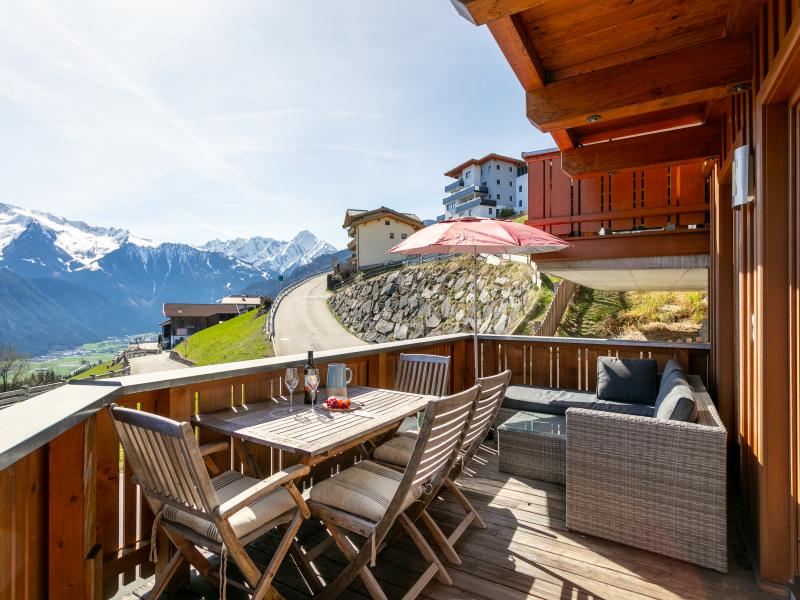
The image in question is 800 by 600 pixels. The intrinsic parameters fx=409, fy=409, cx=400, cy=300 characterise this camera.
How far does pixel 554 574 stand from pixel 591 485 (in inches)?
25.6

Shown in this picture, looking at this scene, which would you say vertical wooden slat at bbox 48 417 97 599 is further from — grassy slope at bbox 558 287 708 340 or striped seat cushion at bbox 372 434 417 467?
grassy slope at bbox 558 287 708 340

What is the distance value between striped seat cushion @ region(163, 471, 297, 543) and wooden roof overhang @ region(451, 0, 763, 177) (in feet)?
8.10

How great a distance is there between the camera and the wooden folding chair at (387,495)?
1.85 metres

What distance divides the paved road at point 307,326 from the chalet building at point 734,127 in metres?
11.8

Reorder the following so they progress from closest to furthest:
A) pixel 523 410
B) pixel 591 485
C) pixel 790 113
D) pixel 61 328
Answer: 1. pixel 790 113
2. pixel 591 485
3. pixel 523 410
4. pixel 61 328

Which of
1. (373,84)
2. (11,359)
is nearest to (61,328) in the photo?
(11,359)

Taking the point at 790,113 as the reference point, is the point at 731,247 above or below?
below

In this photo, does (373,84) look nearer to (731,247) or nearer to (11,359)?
(731,247)

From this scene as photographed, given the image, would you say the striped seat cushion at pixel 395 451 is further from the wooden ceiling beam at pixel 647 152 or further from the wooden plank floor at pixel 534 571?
the wooden ceiling beam at pixel 647 152

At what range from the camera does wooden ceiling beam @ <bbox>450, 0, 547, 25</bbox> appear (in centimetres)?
184

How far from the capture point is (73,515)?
1701mm

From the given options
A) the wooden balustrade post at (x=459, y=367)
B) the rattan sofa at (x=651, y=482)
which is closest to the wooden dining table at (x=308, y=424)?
the rattan sofa at (x=651, y=482)

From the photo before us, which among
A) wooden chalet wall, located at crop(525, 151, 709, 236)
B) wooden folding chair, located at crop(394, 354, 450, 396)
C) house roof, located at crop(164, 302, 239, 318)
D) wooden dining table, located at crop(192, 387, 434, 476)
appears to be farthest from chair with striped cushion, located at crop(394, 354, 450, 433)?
house roof, located at crop(164, 302, 239, 318)

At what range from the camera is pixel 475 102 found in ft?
34.3
